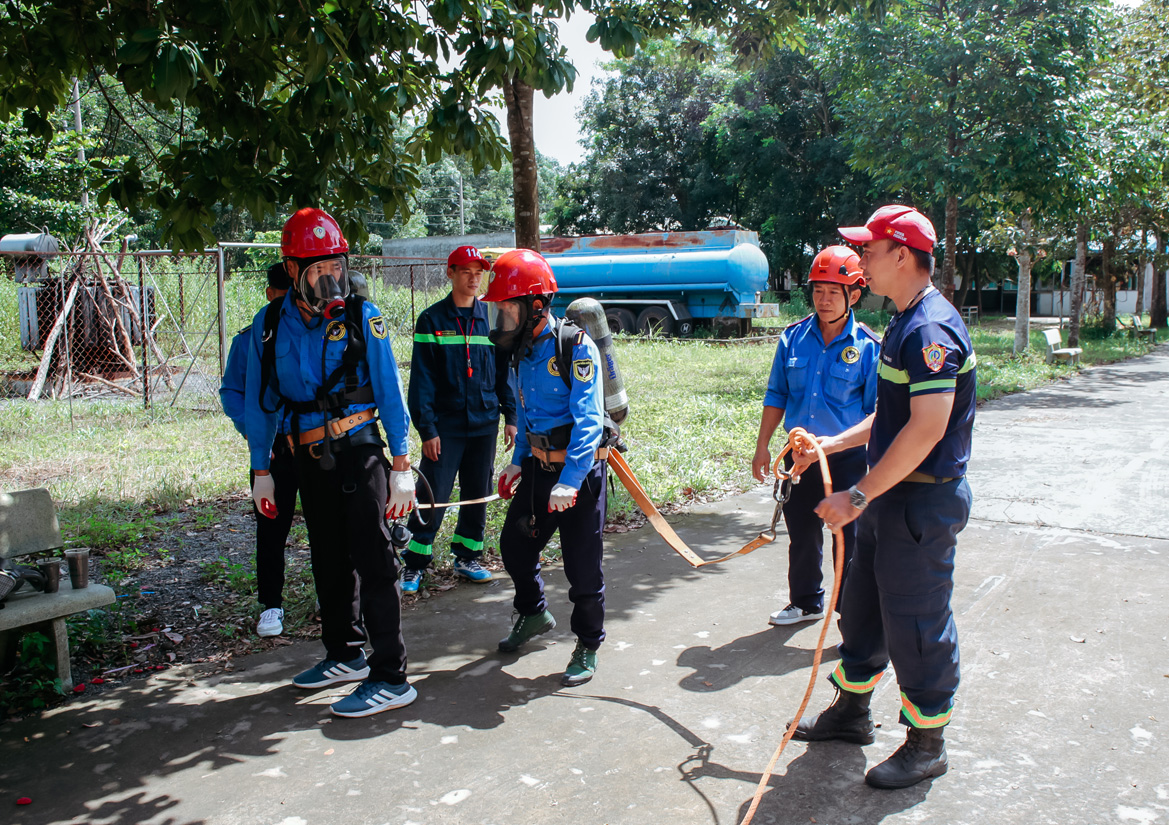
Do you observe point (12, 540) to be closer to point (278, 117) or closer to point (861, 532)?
point (278, 117)

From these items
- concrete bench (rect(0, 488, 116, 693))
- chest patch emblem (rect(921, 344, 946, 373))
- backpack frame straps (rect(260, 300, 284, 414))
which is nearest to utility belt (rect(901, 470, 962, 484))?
chest patch emblem (rect(921, 344, 946, 373))

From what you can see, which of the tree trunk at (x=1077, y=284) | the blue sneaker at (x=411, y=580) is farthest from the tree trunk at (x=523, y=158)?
the tree trunk at (x=1077, y=284)

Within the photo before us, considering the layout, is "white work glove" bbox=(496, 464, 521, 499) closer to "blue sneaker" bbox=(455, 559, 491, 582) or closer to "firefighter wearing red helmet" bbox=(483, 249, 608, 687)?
"firefighter wearing red helmet" bbox=(483, 249, 608, 687)

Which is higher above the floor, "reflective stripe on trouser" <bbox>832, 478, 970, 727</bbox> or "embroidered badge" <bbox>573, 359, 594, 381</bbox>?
"embroidered badge" <bbox>573, 359, 594, 381</bbox>

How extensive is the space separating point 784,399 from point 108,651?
363 centimetres

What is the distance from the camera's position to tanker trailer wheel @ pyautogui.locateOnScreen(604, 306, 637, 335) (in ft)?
77.1

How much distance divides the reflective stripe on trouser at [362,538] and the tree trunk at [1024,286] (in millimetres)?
16388

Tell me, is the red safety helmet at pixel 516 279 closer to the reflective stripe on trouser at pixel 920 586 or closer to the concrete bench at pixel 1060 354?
the reflective stripe on trouser at pixel 920 586

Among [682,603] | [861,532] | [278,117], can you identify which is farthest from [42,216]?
[861,532]

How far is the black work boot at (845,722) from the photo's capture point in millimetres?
3352

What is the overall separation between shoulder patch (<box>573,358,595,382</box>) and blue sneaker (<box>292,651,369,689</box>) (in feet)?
5.56

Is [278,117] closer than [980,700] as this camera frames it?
No

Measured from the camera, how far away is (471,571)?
5.37 metres

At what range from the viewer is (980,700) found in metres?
3.70
